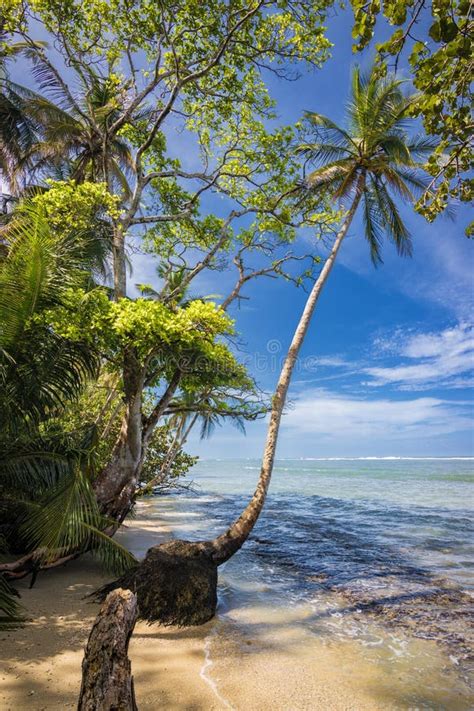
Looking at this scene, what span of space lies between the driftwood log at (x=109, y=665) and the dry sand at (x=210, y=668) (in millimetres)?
1745

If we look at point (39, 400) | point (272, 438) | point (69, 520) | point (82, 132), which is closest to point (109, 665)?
→ point (69, 520)

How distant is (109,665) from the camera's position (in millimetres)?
2055

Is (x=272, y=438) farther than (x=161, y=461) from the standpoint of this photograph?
No

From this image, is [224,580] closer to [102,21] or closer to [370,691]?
[370,691]

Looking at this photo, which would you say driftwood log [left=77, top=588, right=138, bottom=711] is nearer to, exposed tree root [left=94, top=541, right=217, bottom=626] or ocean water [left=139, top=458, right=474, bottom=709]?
ocean water [left=139, top=458, right=474, bottom=709]

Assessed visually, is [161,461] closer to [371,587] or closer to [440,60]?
[371,587]

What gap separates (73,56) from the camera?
9.09 meters

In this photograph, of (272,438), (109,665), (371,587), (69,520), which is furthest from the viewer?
(272,438)

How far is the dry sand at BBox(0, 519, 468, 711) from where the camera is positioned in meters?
3.48

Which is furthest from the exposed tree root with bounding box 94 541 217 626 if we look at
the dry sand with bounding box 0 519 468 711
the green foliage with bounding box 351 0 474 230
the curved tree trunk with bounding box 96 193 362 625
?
the green foliage with bounding box 351 0 474 230

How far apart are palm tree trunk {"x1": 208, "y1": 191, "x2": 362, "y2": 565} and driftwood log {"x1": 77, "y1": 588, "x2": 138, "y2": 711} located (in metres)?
4.64

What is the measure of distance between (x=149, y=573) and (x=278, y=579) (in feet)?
10.6

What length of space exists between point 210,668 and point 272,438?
4750mm

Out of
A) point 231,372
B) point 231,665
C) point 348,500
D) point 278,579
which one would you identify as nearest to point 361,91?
point 231,372
